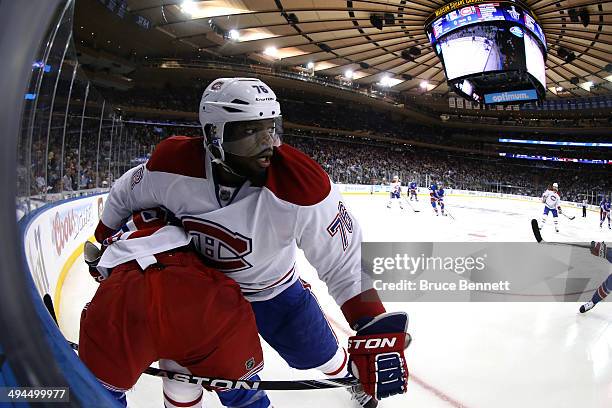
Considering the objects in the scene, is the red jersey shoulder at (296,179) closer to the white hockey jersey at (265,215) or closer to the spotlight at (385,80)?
the white hockey jersey at (265,215)

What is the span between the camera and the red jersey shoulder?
1233mm

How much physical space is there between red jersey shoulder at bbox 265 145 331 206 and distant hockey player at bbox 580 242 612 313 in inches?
127

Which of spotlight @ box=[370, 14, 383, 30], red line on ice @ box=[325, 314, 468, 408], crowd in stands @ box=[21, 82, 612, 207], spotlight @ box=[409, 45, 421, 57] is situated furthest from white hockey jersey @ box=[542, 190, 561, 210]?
red line on ice @ box=[325, 314, 468, 408]

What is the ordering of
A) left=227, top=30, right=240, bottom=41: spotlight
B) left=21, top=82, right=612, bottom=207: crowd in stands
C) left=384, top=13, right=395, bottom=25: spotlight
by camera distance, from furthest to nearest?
left=227, top=30, right=240, bottom=41: spotlight
left=384, top=13, right=395, bottom=25: spotlight
left=21, top=82, right=612, bottom=207: crowd in stands

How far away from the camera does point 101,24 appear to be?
508 inches

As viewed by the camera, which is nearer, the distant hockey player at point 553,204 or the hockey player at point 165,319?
the hockey player at point 165,319

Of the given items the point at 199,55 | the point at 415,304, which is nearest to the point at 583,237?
the point at 415,304

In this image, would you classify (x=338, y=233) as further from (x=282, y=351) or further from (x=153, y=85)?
(x=153, y=85)

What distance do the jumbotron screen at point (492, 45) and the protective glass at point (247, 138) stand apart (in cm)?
960

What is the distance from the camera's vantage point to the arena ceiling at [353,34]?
10.3 m

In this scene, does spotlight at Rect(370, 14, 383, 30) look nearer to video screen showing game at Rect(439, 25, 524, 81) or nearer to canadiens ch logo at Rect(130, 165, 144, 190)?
video screen showing game at Rect(439, 25, 524, 81)

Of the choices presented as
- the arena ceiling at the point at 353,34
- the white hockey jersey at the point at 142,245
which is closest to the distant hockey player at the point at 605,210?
the arena ceiling at the point at 353,34

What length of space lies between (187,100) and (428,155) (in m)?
17.3

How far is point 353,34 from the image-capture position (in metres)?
13.1
